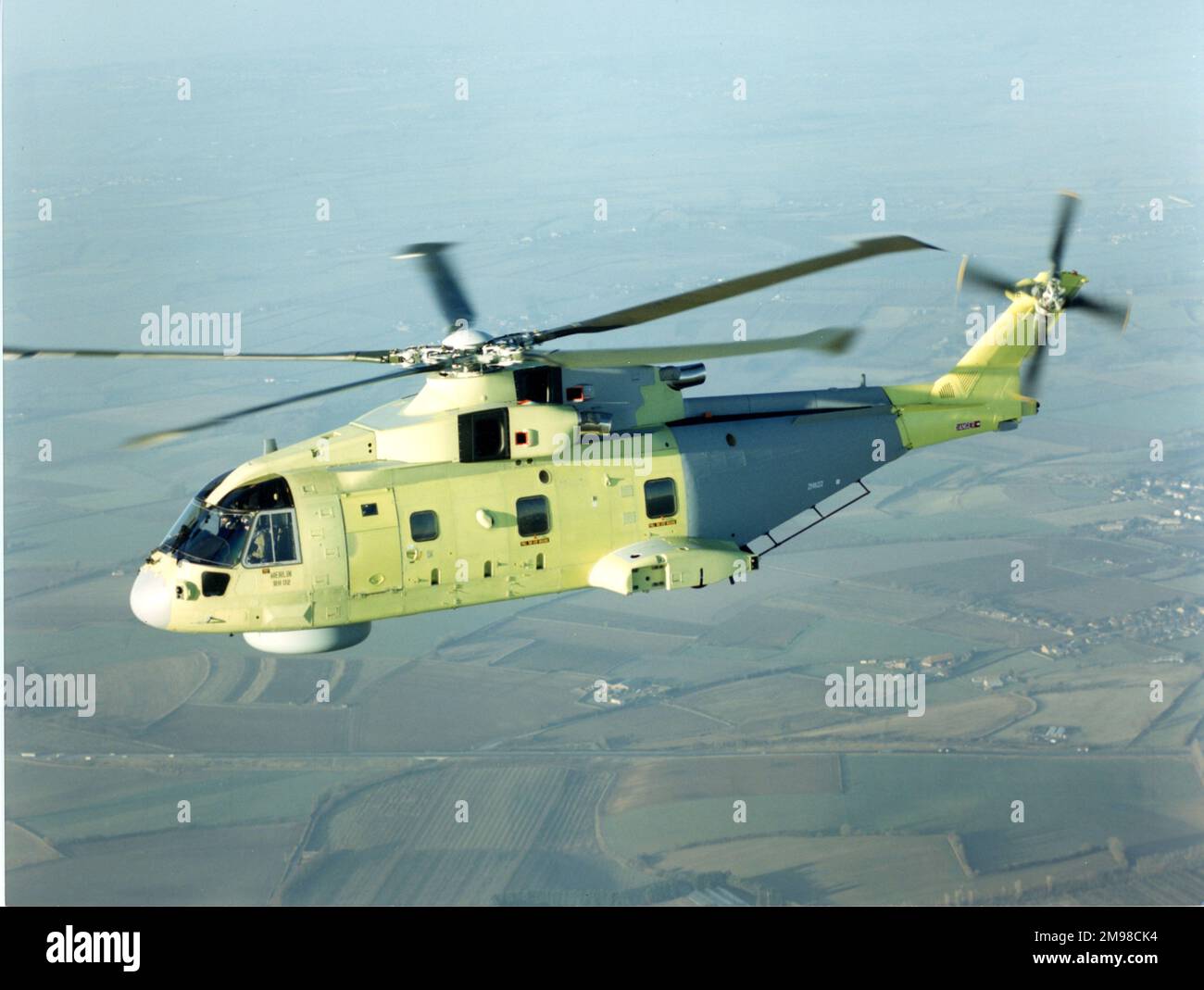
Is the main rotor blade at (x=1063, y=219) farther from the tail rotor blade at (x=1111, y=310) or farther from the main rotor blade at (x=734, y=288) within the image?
the main rotor blade at (x=734, y=288)

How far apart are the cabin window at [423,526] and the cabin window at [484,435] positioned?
0.98 meters

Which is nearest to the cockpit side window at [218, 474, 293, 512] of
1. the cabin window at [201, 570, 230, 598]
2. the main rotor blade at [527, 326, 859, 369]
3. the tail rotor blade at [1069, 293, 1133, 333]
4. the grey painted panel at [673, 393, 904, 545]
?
the cabin window at [201, 570, 230, 598]

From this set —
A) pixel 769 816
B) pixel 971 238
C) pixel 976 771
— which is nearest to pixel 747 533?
pixel 769 816

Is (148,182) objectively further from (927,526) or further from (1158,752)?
(1158,752)

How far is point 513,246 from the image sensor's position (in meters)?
73.4

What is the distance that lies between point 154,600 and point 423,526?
13.1 feet

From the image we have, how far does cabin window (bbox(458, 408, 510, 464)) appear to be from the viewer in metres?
20.2

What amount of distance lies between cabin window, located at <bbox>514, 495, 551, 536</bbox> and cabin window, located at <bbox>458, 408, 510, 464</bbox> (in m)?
0.75

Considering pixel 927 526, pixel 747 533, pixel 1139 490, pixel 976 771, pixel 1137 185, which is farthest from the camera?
pixel 1137 185

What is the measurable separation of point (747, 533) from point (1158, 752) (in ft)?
97.8

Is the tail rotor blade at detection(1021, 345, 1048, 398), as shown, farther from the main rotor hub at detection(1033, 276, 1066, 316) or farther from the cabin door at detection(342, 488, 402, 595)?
the cabin door at detection(342, 488, 402, 595)

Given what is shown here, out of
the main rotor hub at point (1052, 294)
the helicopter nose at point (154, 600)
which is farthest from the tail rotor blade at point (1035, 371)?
the helicopter nose at point (154, 600)

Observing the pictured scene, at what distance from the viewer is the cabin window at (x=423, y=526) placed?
65.4 feet

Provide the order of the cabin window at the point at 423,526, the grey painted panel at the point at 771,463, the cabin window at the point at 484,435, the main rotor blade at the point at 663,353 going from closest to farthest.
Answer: the main rotor blade at the point at 663,353 < the cabin window at the point at 423,526 < the cabin window at the point at 484,435 < the grey painted panel at the point at 771,463
